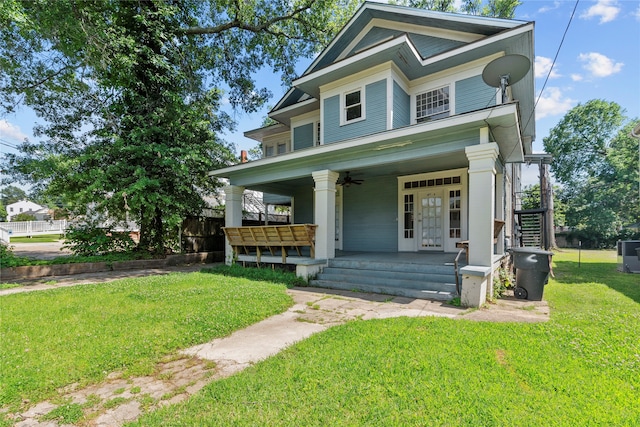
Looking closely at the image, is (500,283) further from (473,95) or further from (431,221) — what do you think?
(473,95)

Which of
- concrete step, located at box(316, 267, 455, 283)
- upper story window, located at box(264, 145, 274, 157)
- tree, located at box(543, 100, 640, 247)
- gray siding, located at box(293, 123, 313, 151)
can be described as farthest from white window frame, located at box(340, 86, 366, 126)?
tree, located at box(543, 100, 640, 247)

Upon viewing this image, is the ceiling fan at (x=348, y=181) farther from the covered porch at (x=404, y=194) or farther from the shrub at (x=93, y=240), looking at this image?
the shrub at (x=93, y=240)

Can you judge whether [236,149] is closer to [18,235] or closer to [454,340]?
[454,340]

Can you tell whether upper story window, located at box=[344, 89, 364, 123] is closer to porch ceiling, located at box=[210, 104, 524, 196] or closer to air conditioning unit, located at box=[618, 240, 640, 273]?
porch ceiling, located at box=[210, 104, 524, 196]

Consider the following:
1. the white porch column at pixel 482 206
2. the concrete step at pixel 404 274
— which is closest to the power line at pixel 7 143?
the concrete step at pixel 404 274

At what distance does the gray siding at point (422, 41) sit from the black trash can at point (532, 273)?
20.4 feet

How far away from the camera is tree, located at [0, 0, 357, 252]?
28.7 ft

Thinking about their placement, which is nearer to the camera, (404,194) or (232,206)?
(404,194)

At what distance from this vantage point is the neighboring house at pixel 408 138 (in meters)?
6.00

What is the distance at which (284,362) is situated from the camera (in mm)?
2867

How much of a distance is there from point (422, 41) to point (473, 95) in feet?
8.46

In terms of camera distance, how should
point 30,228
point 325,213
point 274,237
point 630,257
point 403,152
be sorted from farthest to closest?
point 30,228, point 630,257, point 274,237, point 325,213, point 403,152

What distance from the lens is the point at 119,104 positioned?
34.2ft

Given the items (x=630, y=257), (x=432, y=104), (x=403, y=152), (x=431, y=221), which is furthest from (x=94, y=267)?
(x=630, y=257)
